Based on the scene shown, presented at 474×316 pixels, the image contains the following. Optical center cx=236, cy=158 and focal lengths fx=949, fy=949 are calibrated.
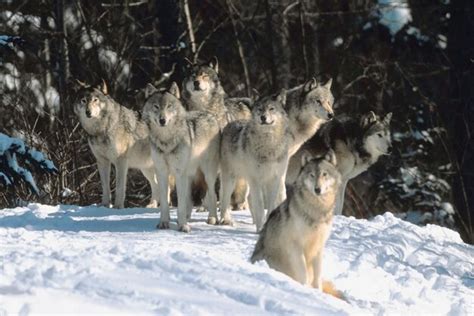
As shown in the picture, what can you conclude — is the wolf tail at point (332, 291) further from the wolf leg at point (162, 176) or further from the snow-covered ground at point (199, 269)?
the wolf leg at point (162, 176)

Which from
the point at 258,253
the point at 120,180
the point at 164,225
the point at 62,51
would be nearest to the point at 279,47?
the point at 62,51

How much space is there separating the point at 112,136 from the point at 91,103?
1.83 ft

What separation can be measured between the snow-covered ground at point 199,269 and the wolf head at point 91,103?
50.7 inches

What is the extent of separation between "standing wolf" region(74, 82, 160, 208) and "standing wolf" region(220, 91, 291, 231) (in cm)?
226

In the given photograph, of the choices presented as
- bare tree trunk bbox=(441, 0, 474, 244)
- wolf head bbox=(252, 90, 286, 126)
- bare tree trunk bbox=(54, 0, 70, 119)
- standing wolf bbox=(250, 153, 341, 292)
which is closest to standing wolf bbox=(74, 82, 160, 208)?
wolf head bbox=(252, 90, 286, 126)

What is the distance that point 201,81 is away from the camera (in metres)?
13.4

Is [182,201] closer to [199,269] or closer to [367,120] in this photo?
[199,269]

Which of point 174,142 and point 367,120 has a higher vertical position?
point 367,120

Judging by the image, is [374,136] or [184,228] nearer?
[184,228]

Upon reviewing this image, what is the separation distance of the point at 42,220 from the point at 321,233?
4.53m

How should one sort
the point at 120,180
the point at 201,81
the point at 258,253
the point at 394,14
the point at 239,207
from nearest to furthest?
1. the point at 258,253
2. the point at 120,180
3. the point at 201,81
4. the point at 239,207
5. the point at 394,14

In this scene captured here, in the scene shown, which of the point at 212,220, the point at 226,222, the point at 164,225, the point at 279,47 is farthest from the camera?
the point at 279,47

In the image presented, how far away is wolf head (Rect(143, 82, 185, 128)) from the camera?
10898 mm

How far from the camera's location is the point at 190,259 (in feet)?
26.2
